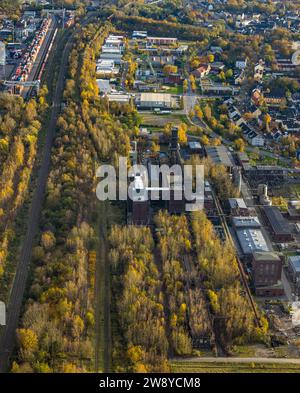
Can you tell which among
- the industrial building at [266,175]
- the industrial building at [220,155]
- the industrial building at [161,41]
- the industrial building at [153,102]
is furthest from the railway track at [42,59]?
the industrial building at [266,175]

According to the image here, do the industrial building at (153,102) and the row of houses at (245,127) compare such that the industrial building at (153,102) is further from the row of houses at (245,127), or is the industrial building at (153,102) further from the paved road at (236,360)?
the paved road at (236,360)

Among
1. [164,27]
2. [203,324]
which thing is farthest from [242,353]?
[164,27]

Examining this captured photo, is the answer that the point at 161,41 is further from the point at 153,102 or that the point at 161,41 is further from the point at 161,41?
the point at 153,102

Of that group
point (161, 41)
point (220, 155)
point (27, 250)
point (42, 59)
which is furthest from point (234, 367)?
point (161, 41)

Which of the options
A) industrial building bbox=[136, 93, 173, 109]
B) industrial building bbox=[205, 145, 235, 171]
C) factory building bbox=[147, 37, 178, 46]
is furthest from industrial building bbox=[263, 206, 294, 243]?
factory building bbox=[147, 37, 178, 46]

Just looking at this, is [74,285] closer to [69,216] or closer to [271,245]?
[69,216]

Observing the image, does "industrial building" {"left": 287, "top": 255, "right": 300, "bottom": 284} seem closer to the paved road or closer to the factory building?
the paved road
